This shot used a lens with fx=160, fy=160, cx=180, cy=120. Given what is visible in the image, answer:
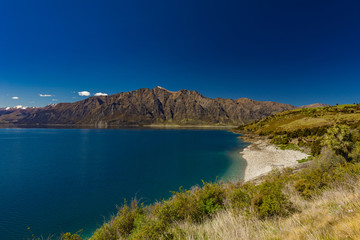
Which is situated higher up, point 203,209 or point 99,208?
point 203,209

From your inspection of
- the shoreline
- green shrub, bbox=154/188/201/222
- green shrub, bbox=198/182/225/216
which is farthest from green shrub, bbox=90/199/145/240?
the shoreline

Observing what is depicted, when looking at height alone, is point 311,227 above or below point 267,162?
above

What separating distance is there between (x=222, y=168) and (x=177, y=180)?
11.9m

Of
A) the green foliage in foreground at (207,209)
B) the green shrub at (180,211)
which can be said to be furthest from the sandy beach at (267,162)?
the green shrub at (180,211)

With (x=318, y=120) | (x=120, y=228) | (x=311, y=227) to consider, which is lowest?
(x=120, y=228)

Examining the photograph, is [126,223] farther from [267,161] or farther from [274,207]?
[267,161]

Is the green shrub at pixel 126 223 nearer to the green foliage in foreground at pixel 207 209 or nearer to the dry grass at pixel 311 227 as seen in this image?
the green foliage in foreground at pixel 207 209

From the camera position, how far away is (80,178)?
3069 cm

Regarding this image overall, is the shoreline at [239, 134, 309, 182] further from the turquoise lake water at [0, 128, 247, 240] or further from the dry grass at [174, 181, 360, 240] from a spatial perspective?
the dry grass at [174, 181, 360, 240]

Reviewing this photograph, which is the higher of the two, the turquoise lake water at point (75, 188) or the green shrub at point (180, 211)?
the green shrub at point (180, 211)

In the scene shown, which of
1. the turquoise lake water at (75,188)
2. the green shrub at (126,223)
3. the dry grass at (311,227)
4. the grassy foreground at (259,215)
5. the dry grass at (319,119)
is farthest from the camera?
the dry grass at (319,119)

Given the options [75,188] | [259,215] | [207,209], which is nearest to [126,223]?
[207,209]

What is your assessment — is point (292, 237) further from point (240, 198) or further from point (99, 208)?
point (99, 208)

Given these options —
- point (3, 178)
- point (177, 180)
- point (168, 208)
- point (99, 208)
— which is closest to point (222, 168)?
point (177, 180)
